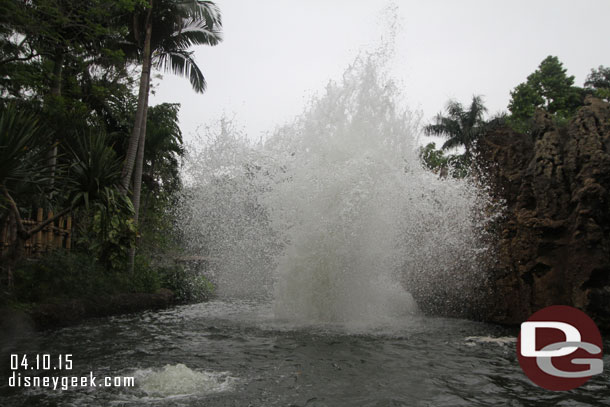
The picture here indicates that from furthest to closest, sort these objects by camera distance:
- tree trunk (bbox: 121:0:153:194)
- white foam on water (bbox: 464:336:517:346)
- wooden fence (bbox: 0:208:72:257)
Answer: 1. tree trunk (bbox: 121:0:153:194)
2. wooden fence (bbox: 0:208:72:257)
3. white foam on water (bbox: 464:336:517:346)

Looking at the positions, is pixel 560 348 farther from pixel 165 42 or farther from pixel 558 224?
pixel 165 42

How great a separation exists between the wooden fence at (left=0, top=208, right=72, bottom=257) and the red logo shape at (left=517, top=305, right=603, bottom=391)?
33.3 ft

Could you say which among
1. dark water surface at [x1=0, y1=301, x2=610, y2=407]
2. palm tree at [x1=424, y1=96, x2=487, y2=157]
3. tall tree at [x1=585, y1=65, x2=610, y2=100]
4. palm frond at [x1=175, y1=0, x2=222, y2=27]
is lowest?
dark water surface at [x1=0, y1=301, x2=610, y2=407]

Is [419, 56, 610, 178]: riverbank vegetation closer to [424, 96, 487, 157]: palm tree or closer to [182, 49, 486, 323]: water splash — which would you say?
[424, 96, 487, 157]: palm tree

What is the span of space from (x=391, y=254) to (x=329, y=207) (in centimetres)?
188

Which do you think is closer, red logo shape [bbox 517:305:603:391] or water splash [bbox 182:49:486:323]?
red logo shape [bbox 517:305:603:391]

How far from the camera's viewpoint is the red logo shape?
5.79m

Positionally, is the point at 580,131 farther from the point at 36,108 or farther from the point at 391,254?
the point at 36,108

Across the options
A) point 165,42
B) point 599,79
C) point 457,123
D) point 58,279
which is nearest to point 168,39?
point 165,42

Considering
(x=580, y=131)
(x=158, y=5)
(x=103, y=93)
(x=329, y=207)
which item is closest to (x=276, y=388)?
(x=329, y=207)

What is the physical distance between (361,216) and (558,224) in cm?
424

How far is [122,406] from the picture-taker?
4473mm

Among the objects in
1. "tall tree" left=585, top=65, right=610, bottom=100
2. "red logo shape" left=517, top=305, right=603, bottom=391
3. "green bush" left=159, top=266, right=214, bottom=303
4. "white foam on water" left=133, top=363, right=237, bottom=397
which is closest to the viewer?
"white foam on water" left=133, top=363, right=237, bottom=397

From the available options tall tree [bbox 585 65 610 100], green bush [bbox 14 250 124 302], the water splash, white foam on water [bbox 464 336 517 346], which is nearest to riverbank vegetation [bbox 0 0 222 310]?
green bush [bbox 14 250 124 302]
